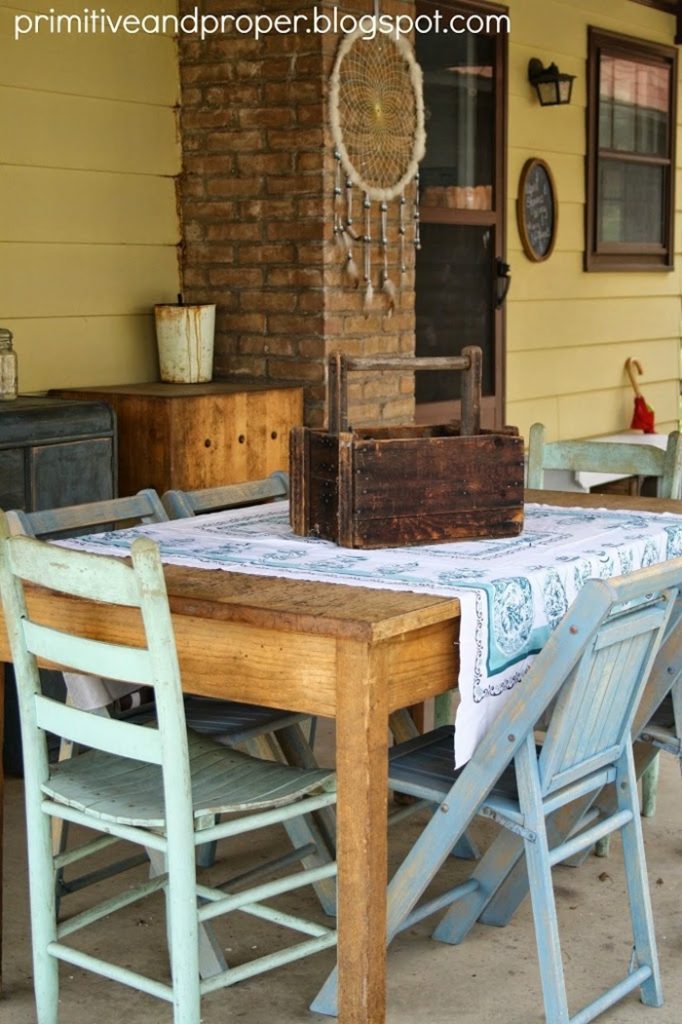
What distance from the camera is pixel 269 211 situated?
504 centimetres

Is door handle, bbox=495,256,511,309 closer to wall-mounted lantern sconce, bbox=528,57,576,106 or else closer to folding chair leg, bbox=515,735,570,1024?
wall-mounted lantern sconce, bbox=528,57,576,106

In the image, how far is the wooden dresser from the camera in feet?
14.9

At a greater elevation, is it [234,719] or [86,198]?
[86,198]

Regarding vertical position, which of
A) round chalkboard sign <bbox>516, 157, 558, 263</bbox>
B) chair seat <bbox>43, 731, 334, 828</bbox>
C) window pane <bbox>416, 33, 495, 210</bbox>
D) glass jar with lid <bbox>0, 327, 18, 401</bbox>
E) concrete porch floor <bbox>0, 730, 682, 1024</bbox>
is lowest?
concrete porch floor <bbox>0, 730, 682, 1024</bbox>

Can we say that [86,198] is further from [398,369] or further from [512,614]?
[512,614]

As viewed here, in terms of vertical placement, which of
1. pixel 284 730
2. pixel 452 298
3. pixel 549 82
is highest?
pixel 549 82

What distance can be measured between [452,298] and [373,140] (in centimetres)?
114

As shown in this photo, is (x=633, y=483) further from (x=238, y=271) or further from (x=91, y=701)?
(x=91, y=701)

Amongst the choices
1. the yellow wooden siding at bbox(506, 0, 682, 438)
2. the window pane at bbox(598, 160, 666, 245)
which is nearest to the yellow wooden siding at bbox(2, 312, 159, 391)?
the yellow wooden siding at bbox(506, 0, 682, 438)

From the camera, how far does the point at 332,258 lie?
4.98 meters

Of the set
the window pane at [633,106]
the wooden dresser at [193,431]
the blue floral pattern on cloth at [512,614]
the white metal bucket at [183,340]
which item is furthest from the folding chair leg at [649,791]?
the window pane at [633,106]

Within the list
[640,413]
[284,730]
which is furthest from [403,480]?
[640,413]

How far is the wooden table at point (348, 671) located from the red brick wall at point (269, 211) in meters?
2.54

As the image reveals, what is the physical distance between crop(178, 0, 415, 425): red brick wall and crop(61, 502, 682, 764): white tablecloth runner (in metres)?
1.70
